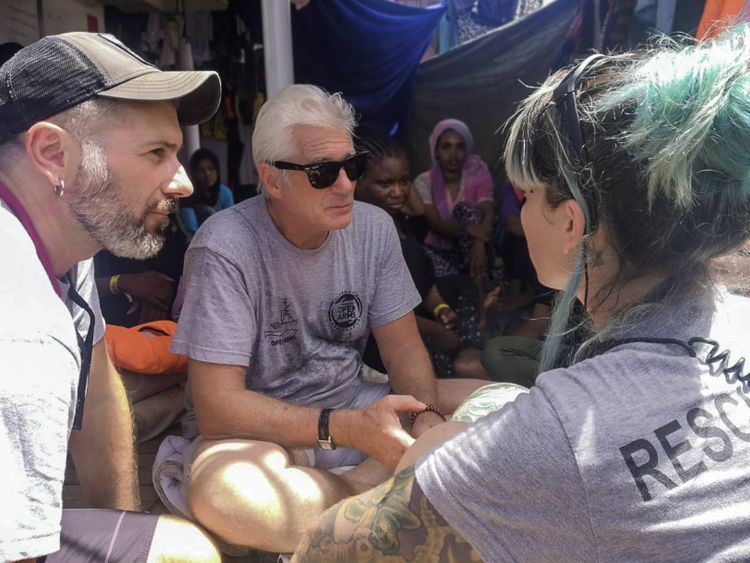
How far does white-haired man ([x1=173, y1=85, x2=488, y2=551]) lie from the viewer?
6.22 ft

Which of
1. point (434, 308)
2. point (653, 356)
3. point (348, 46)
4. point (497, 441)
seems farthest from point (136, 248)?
point (348, 46)

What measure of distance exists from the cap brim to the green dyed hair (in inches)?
35.4

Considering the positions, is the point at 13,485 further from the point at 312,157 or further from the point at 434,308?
the point at 434,308

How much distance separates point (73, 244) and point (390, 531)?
3.35 feet

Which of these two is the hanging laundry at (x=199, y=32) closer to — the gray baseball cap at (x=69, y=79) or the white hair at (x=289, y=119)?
the white hair at (x=289, y=119)

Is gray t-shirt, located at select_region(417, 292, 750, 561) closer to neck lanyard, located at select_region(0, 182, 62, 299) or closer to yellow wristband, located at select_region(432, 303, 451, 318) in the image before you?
neck lanyard, located at select_region(0, 182, 62, 299)

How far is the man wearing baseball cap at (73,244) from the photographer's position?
103cm

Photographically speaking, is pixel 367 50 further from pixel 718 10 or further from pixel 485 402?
pixel 485 402

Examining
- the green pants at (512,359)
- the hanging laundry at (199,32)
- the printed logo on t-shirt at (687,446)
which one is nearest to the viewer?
the printed logo on t-shirt at (687,446)

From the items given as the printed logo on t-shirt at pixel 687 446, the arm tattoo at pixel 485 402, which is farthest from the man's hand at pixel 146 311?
the printed logo on t-shirt at pixel 687 446

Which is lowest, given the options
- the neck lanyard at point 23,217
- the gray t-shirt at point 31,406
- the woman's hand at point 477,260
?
the woman's hand at point 477,260

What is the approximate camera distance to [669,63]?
0.95 metres

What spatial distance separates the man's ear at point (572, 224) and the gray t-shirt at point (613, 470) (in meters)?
0.26

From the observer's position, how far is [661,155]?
90 centimetres
